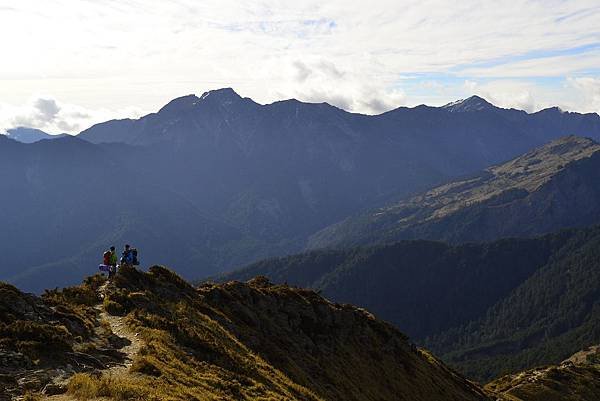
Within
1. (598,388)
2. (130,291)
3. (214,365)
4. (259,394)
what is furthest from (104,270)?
(598,388)

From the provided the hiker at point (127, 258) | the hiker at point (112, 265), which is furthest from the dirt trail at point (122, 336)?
the hiker at point (127, 258)

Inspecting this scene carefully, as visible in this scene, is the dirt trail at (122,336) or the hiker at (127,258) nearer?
the dirt trail at (122,336)

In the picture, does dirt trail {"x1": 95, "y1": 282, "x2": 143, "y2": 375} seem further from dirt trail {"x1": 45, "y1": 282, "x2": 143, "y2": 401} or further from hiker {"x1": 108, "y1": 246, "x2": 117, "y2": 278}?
hiker {"x1": 108, "y1": 246, "x2": 117, "y2": 278}

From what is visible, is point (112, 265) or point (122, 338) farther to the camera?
point (112, 265)

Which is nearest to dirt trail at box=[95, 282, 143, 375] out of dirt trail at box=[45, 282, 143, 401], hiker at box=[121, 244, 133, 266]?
dirt trail at box=[45, 282, 143, 401]

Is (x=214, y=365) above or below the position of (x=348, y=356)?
above

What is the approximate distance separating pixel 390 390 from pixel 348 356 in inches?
266

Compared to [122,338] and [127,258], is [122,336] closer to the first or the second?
[122,338]

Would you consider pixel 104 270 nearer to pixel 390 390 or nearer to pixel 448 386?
pixel 390 390

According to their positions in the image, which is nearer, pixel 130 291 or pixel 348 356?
pixel 130 291

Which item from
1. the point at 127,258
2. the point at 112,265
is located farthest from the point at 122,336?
the point at 127,258

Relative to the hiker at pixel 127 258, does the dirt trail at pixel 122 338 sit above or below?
below

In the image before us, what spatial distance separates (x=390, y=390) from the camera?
218ft

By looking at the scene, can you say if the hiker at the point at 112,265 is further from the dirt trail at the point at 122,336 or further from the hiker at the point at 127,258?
the dirt trail at the point at 122,336
